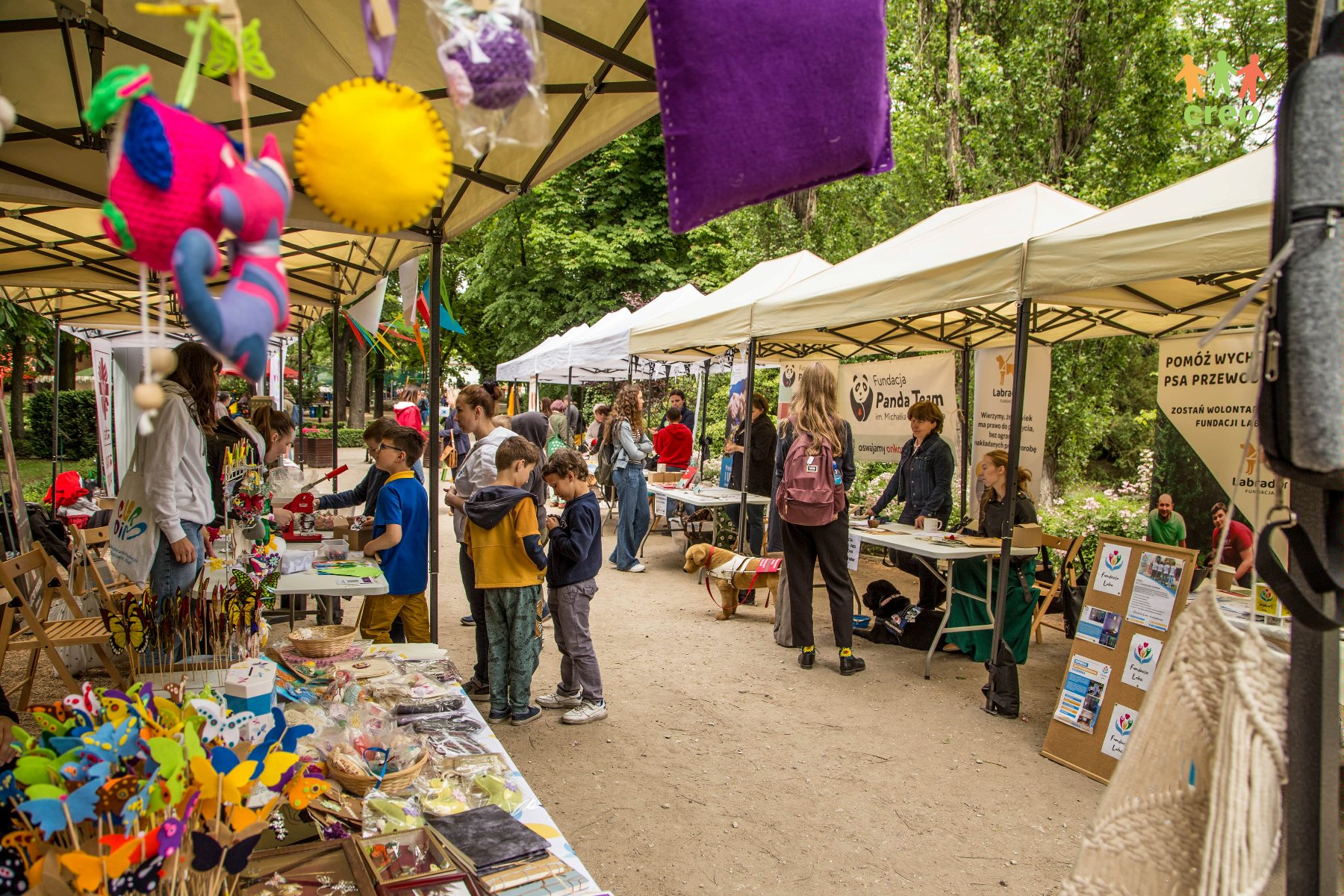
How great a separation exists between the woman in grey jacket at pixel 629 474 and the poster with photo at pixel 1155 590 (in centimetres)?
534

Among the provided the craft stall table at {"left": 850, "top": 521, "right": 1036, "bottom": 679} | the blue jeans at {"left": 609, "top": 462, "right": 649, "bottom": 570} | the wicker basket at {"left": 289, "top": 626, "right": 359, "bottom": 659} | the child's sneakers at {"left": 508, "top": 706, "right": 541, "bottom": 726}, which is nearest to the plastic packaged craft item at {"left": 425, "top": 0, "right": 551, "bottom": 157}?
the wicker basket at {"left": 289, "top": 626, "right": 359, "bottom": 659}

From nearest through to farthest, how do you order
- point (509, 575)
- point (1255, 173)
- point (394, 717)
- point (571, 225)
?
point (394, 717)
point (1255, 173)
point (509, 575)
point (571, 225)

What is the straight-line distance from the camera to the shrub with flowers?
27.7ft

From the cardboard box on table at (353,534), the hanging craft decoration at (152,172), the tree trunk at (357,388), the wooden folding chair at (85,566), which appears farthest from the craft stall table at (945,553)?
the tree trunk at (357,388)

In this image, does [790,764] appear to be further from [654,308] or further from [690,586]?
[654,308]

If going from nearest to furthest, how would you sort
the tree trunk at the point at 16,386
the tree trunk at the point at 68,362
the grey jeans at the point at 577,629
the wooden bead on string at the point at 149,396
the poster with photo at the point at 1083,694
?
the wooden bead on string at the point at 149,396 < the poster with photo at the point at 1083,694 < the grey jeans at the point at 577,629 < the tree trunk at the point at 16,386 < the tree trunk at the point at 68,362

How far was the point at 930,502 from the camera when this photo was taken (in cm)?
669

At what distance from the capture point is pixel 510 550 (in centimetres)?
404

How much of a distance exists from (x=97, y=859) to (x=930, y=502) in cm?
634

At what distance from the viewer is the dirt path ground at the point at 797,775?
3.20 meters

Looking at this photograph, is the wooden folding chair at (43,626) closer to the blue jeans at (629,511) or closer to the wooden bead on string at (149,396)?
the wooden bead on string at (149,396)

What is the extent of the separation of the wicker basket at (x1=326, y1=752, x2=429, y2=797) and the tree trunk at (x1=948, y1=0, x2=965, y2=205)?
1106cm

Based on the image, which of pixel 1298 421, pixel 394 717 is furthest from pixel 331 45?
pixel 1298 421

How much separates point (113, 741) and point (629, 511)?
7.80m
